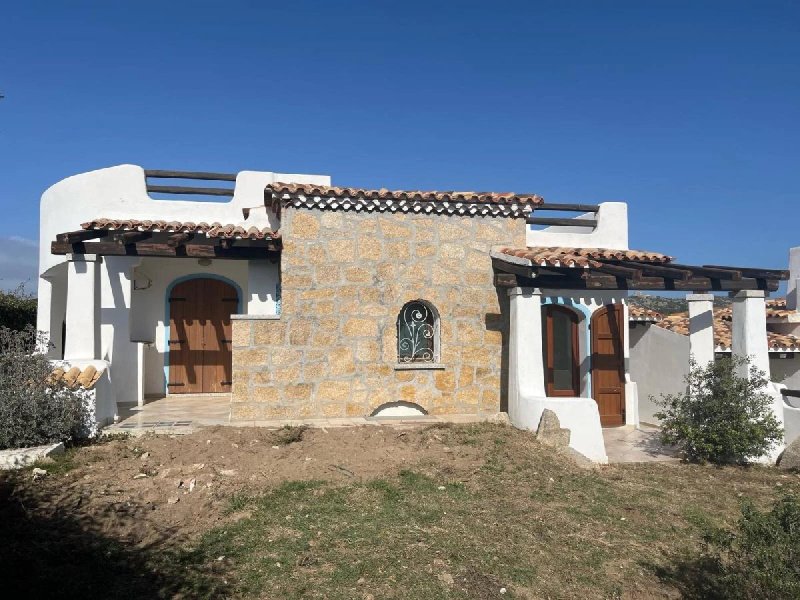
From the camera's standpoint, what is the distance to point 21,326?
48.5 feet

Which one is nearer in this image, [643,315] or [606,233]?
[606,233]

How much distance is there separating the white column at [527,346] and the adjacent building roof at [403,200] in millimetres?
1671

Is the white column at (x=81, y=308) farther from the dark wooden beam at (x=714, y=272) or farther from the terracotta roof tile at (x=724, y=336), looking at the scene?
the terracotta roof tile at (x=724, y=336)

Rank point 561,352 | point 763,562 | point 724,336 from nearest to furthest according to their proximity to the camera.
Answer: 1. point 763,562
2. point 561,352
3. point 724,336

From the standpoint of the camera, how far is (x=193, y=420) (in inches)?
365

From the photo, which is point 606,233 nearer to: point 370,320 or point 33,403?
point 370,320

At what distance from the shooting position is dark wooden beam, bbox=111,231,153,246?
9.27 m

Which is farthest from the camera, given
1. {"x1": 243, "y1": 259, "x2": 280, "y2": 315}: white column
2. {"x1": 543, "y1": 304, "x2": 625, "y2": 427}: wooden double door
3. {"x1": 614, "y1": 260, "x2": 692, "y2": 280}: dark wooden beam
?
{"x1": 543, "y1": 304, "x2": 625, "y2": 427}: wooden double door

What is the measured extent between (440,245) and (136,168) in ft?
21.2

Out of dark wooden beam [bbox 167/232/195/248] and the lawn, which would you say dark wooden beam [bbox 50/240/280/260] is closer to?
dark wooden beam [bbox 167/232/195/248]

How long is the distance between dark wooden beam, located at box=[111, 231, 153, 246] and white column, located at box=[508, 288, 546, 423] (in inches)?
235

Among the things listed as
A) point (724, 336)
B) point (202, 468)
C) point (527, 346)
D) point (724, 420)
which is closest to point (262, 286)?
point (202, 468)

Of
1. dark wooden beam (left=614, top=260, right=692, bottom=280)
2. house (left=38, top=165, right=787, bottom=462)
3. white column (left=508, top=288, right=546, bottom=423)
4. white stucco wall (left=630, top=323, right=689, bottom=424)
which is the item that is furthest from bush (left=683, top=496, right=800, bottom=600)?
white stucco wall (left=630, top=323, right=689, bottom=424)

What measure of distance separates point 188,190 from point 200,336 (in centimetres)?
310
